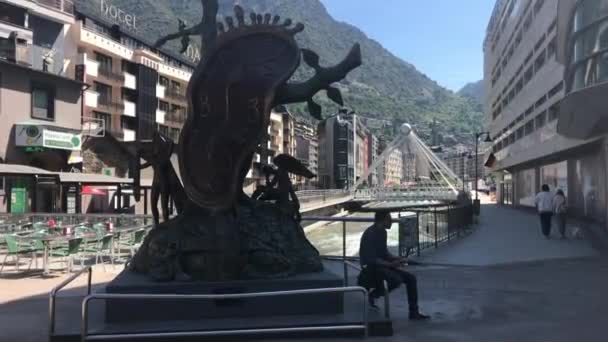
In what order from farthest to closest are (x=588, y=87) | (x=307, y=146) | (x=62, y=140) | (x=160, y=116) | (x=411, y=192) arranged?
(x=307, y=146) → (x=411, y=192) → (x=160, y=116) → (x=62, y=140) → (x=588, y=87)

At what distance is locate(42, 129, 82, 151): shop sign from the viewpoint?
34.4m

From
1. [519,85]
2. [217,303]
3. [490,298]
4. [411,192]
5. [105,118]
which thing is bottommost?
[490,298]

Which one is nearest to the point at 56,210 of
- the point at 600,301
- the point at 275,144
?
the point at 600,301

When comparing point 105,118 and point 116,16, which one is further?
point 116,16

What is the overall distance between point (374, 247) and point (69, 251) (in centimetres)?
769

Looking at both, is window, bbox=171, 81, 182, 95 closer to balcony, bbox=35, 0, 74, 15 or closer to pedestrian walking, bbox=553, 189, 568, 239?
balcony, bbox=35, 0, 74, 15

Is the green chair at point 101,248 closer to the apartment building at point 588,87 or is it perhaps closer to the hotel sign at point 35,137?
the apartment building at point 588,87

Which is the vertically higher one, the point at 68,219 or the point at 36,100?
the point at 36,100

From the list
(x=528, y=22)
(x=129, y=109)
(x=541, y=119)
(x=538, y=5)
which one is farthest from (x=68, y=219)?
(x=528, y=22)

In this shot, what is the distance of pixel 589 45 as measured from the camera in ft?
65.5

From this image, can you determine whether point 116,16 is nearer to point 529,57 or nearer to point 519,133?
point 529,57

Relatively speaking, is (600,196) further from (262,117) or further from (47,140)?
(47,140)

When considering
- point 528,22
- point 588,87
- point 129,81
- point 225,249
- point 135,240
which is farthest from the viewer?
point 129,81

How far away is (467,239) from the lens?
66.3 ft
